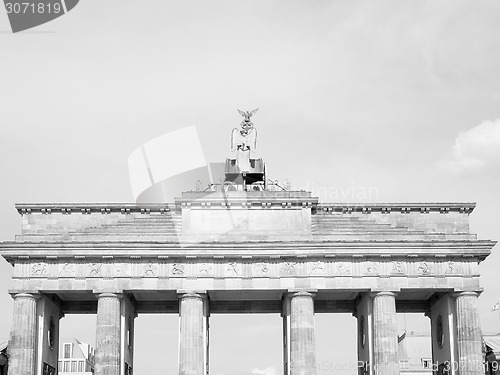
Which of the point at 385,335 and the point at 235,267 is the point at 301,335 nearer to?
the point at 385,335

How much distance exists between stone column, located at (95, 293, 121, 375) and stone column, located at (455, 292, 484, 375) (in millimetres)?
23209

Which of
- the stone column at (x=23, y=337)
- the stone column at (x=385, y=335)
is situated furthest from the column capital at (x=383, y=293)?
the stone column at (x=23, y=337)

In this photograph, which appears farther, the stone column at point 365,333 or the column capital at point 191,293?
the stone column at point 365,333

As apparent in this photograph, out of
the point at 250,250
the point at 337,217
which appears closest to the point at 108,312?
the point at 250,250

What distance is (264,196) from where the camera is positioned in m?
62.6

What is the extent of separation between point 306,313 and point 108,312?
13475 mm

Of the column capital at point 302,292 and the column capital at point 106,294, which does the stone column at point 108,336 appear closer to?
the column capital at point 106,294

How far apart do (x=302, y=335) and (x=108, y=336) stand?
1306cm

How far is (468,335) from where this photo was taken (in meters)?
59.2

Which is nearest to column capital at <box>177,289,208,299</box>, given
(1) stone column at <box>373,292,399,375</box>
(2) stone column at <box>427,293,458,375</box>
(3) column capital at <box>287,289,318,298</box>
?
(3) column capital at <box>287,289,318,298</box>

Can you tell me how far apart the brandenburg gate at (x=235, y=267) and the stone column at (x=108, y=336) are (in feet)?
0.23

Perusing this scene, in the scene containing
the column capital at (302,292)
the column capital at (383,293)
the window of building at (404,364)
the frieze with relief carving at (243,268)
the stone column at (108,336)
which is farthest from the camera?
the window of building at (404,364)

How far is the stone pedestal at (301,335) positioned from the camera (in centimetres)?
5859

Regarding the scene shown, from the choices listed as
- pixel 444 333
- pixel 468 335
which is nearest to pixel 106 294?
pixel 444 333
